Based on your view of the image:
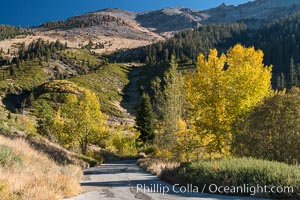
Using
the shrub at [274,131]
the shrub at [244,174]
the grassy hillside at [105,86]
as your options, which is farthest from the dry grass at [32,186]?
the grassy hillside at [105,86]

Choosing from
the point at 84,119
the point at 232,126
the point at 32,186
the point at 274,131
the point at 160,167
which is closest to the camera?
the point at 32,186

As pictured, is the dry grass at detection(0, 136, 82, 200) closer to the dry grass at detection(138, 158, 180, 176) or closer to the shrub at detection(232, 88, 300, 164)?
the dry grass at detection(138, 158, 180, 176)

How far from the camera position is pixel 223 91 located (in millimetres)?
24938

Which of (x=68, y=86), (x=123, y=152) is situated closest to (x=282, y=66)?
(x=68, y=86)

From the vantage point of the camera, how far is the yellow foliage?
79.8 feet

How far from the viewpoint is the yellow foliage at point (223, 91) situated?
2433 centimetres

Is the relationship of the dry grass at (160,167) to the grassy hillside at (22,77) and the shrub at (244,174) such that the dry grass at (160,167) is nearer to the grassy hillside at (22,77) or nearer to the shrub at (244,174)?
the shrub at (244,174)

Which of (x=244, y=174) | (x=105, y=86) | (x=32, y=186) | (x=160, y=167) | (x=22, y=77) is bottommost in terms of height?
(x=160, y=167)

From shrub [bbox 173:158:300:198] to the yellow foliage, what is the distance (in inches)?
339

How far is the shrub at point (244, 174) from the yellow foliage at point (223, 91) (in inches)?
339

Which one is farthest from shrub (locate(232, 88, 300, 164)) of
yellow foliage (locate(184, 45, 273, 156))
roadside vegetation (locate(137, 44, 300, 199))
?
yellow foliage (locate(184, 45, 273, 156))

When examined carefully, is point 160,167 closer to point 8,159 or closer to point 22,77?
point 8,159

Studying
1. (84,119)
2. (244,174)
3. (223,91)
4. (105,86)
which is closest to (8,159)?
(244,174)

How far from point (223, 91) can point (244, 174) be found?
459 inches
